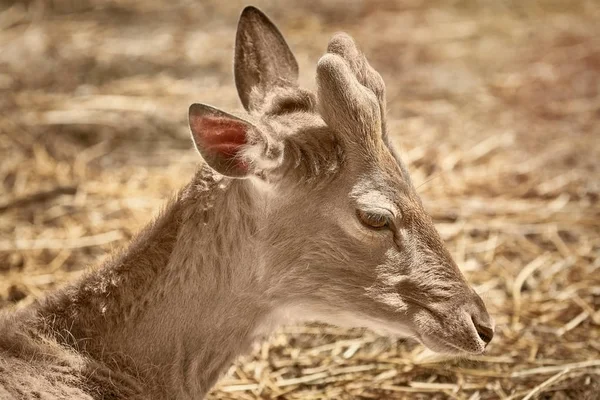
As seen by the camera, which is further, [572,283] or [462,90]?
[462,90]

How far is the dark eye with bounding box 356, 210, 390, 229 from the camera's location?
372 centimetres

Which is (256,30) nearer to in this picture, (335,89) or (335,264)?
(335,89)

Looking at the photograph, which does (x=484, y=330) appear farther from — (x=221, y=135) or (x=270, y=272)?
(x=221, y=135)

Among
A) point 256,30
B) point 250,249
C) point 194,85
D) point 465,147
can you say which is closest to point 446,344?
point 250,249

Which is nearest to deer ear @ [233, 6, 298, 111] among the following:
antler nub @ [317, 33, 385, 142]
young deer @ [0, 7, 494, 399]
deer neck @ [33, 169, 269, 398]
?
young deer @ [0, 7, 494, 399]

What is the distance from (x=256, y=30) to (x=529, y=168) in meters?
4.13

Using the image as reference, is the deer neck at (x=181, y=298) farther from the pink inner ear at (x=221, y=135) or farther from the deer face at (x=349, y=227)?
the pink inner ear at (x=221, y=135)

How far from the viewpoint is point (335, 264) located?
3.81 m

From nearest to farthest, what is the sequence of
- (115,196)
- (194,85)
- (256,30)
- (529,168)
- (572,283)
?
1. (256,30)
2. (572,283)
3. (115,196)
4. (529,168)
5. (194,85)

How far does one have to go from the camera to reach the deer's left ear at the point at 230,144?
3.51 m

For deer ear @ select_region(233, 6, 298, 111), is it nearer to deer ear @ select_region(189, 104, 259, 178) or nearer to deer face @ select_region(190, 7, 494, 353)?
deer face @ select_region(190, 7, 494, 353)

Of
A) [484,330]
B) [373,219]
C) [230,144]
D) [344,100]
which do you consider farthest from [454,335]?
[230,144]

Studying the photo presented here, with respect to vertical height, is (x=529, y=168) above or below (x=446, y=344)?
above

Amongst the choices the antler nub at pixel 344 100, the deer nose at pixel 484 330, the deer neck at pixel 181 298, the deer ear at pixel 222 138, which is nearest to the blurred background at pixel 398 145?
the deer neck at pixel 181 298
